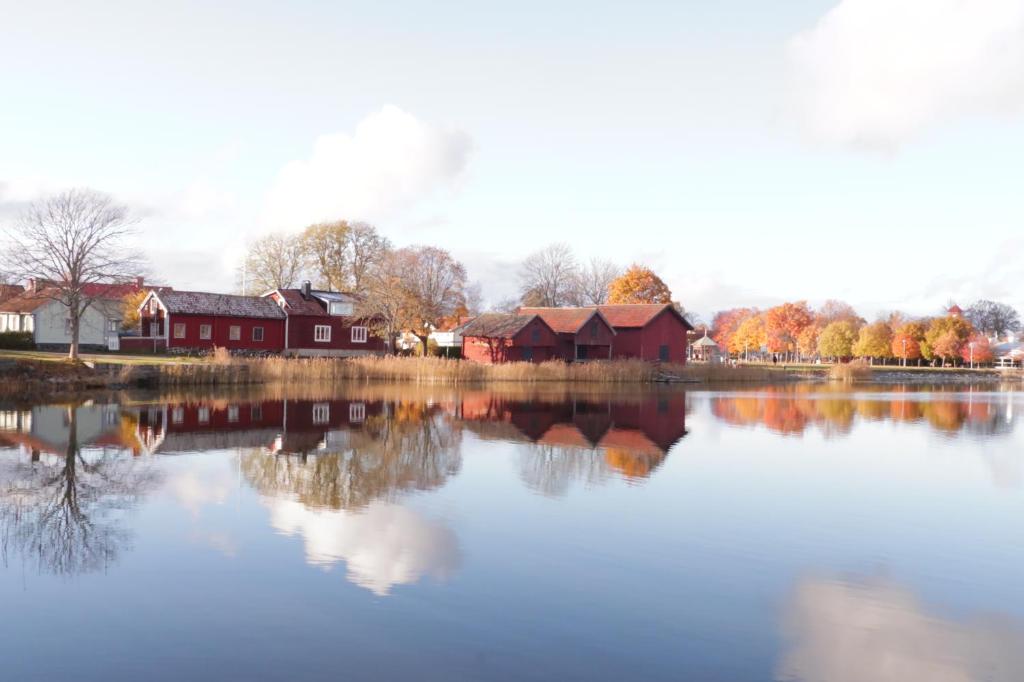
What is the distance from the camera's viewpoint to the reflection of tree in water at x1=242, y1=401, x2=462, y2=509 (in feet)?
47.2

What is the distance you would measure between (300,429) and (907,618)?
17563 millimetres

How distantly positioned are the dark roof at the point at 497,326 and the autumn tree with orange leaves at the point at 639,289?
18.5m

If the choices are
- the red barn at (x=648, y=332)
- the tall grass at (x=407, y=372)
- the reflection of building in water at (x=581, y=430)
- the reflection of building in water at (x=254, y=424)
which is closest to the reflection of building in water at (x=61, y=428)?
the reflection of building in water at (x=254, y=424)

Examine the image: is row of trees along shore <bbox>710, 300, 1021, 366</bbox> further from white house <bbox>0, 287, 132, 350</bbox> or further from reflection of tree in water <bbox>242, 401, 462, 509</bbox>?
reflection of tree in water <bbox>242, 401, 462, 509</bbox>

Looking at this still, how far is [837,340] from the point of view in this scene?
94.6 meters

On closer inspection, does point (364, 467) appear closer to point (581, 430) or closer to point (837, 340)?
point (581, 430)

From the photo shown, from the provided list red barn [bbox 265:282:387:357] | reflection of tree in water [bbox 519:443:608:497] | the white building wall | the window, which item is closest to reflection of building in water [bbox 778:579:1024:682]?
reflection of tree in water [bbox 519:443:608:497]

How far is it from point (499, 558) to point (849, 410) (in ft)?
94.4

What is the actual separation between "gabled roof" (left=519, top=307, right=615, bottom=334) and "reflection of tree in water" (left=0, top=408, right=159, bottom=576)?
132 ft

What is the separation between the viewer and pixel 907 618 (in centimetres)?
872

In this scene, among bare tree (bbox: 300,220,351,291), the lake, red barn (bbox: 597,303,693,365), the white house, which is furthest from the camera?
bare tree (bbox: 300,220,351,291)

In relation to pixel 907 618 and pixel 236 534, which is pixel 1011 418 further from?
pixel 236 534

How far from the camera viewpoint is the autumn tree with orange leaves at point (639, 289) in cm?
7225

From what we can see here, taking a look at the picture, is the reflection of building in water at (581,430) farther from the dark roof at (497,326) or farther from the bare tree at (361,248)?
the bare tree at (361,248)
